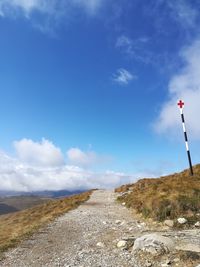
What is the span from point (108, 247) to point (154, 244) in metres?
3.05

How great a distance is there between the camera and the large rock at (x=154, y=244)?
15.3 meters

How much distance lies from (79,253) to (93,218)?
10.9 metres

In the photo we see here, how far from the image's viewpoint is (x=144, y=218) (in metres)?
25.5

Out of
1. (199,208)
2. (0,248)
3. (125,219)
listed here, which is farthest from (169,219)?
(0,248)

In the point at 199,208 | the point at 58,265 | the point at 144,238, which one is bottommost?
the point at 58,265

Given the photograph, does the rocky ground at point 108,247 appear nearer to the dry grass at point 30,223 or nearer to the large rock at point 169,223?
the large rock at point 169,223

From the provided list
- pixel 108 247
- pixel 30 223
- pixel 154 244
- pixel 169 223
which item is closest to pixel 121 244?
pixel 108 247

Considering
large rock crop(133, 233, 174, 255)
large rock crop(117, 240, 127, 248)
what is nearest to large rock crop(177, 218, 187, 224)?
large rock crop(133, 233, 174, 255)

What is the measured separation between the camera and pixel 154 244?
1565cm

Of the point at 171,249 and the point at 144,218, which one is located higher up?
the point at 144,218

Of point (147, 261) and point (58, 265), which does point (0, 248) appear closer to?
point (58, 265)

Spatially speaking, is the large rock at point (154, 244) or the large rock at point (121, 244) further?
the large rock at point (121, 244)

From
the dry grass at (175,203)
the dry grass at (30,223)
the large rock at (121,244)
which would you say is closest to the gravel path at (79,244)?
the large rock at (121,244)

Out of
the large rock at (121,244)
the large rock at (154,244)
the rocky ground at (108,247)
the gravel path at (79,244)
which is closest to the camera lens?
the rocky ground at (108,247)
